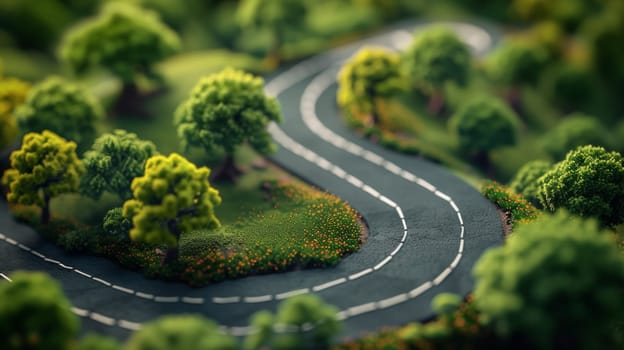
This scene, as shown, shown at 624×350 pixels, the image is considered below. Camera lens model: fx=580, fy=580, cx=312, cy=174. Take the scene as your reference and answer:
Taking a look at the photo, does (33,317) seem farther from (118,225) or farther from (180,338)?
(118,225)

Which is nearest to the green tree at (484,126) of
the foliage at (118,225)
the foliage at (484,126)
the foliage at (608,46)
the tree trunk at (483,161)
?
the foliage at (484,126)

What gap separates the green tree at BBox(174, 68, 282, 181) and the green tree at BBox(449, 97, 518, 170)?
776 inches

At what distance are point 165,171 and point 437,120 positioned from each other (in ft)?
116

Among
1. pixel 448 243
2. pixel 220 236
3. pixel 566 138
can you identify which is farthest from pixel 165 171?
pixel 566 138

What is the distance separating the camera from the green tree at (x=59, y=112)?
1887 inches

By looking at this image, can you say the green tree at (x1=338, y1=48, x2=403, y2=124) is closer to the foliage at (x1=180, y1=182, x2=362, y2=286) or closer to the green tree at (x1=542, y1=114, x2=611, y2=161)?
the foliage at (x1=180, y1=182, x2=362, y2=286)

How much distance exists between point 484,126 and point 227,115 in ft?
82.2

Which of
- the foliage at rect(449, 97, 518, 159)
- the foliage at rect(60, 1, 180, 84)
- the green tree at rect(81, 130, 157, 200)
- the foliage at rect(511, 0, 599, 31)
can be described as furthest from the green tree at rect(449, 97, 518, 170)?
the green tree at rect(81, 130, 157, 200)

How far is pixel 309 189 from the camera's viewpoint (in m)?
46.8

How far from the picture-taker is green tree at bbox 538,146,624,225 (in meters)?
38.7

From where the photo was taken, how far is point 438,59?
58656 millimetres

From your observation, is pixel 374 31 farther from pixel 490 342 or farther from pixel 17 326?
pixel 17 326

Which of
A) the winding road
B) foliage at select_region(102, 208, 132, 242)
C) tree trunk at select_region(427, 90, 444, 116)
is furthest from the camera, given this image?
tree trunk at select_region(427, 90, 444, 116)

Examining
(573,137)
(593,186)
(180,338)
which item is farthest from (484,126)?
(180,338)
